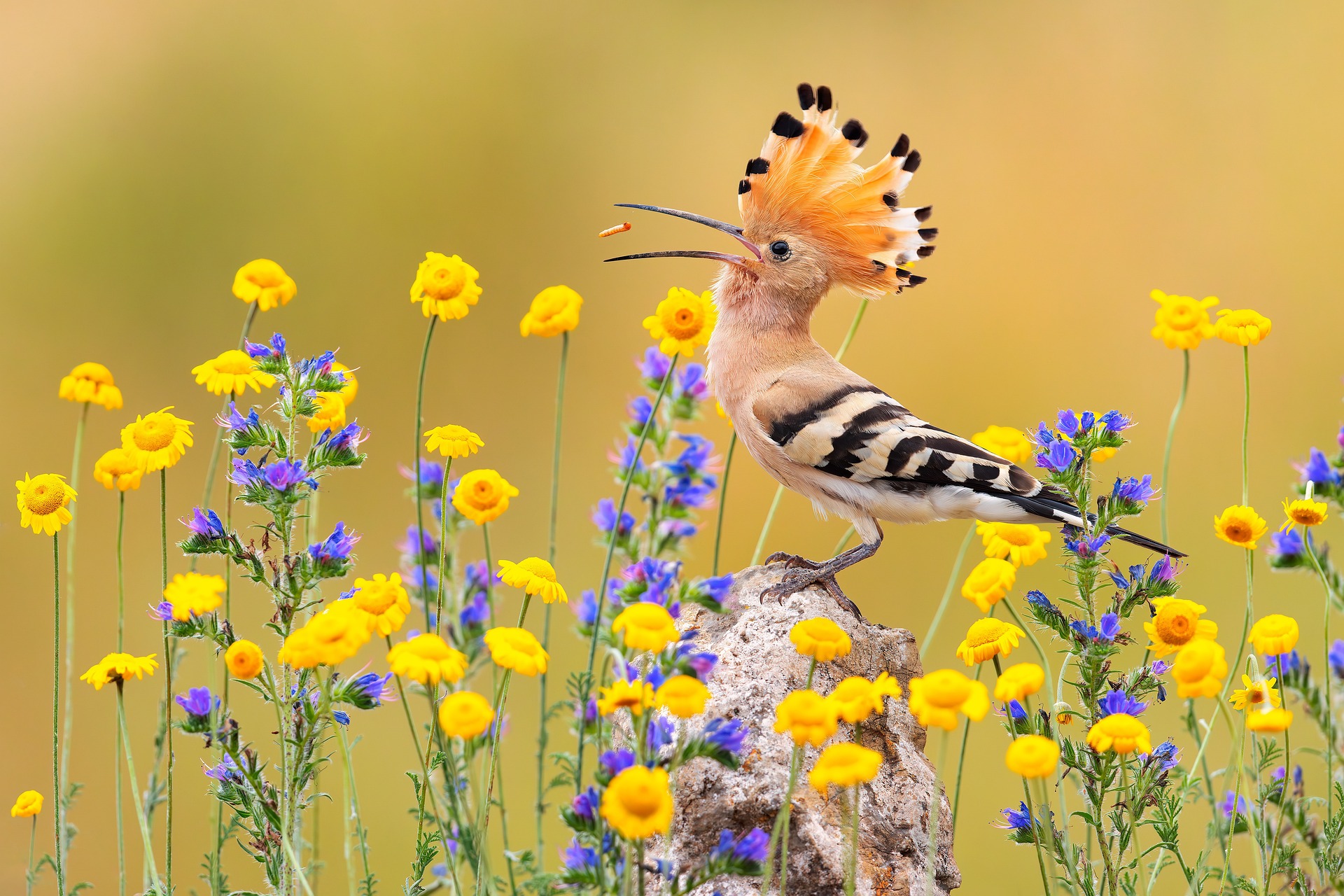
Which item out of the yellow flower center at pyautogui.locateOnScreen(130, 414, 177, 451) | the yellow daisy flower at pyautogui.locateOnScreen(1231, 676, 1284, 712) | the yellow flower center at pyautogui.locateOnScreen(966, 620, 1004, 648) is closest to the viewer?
the yellow daisy flower at pyautogui.locateOnScreen(1231, 676, 1284, 712)

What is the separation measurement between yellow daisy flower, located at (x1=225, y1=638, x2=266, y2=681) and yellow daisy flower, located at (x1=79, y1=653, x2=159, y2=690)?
27cm

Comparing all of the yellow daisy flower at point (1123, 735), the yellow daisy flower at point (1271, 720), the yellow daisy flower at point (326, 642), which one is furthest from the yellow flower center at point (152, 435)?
the yellow daisy flower at point (1271, 720)

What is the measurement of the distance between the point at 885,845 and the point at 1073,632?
0.55 metres

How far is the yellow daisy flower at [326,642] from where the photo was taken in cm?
152

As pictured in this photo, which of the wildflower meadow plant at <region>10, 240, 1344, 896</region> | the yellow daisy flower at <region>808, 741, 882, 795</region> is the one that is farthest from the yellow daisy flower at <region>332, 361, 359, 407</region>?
the yellow daisy flower at <region>808, 741, 882, 795</region>

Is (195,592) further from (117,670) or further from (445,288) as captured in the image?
(445,288)

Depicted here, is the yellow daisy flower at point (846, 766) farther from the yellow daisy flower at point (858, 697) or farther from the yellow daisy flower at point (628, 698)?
the yellow daisy flower at point (628, 698)

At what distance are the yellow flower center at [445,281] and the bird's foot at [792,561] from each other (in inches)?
40.4

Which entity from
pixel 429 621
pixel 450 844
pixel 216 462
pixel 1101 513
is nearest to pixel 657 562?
pixel 429 621

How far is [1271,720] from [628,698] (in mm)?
1011

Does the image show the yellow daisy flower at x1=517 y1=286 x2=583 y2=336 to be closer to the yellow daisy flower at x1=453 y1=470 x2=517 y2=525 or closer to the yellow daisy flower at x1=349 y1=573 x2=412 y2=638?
the yellow daisy flower at x1=453 y1=470 x2=517 y2=525

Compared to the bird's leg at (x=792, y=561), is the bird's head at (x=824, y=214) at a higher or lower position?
higher

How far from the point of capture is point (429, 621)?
2283 millimetres

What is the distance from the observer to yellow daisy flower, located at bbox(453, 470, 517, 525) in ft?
6.57
